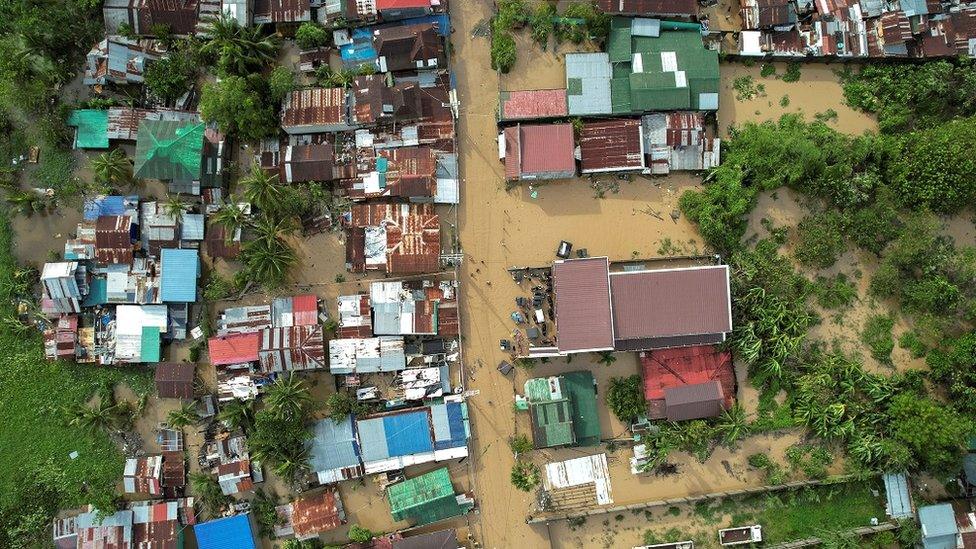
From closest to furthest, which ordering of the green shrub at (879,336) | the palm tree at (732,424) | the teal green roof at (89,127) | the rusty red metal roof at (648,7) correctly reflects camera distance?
the palm tree at (732,424) → the rusty red metal roof at (648,7) → the teal green roof at (89,127) → the green shrub at (879,336)

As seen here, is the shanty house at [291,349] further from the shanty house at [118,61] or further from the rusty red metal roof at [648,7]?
the rusty red metal roof at [648,7]

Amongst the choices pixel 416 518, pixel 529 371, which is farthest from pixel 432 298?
pixel 416 518

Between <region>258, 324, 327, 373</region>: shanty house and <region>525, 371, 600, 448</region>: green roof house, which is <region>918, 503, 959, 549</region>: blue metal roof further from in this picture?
<region>258, 324, 327, 373</region>: shanty house

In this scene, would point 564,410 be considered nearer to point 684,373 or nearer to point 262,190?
point 684,373

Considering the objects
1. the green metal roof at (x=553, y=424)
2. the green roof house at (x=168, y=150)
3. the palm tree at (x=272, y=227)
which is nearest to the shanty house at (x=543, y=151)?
the green metal roof at (x=553, y=424)

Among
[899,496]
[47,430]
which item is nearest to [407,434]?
[47,430]
